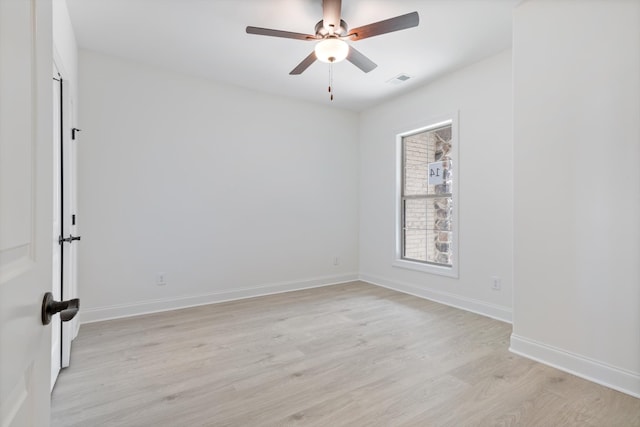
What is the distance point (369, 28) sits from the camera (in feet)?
7.58

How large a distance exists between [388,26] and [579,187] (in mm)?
1733

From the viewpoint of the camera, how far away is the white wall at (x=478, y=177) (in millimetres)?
3225

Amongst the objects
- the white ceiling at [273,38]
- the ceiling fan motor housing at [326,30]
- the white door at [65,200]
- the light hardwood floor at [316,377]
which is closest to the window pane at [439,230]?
the light hardwood floor at [316,377]

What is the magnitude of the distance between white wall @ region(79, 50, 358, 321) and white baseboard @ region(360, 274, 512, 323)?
70 centimetres

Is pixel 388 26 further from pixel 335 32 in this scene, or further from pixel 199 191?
pixel 199 191

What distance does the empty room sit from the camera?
5.67ft

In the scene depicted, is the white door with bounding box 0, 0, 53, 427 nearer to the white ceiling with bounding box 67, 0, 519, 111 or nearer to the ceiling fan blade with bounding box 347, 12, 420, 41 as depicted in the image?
the ceiling fan blade with bounding box 347, 12, 420, 41

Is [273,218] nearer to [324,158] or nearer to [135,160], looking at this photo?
[324,158]

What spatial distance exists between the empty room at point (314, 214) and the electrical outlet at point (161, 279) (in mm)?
39

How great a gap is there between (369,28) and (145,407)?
2.86 meters

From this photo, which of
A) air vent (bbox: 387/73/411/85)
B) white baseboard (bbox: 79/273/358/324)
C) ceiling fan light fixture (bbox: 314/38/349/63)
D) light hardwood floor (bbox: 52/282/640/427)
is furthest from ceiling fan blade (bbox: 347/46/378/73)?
white baseboard (bbox: 79/273/358/324)

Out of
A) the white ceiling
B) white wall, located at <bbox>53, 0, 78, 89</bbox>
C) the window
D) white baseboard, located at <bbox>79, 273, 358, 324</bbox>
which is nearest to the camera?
white wall, located at <bbox>53, 0, 78, 89</bbox>

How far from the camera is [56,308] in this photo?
737 mm

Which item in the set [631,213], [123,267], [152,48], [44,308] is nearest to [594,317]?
[631,213]
